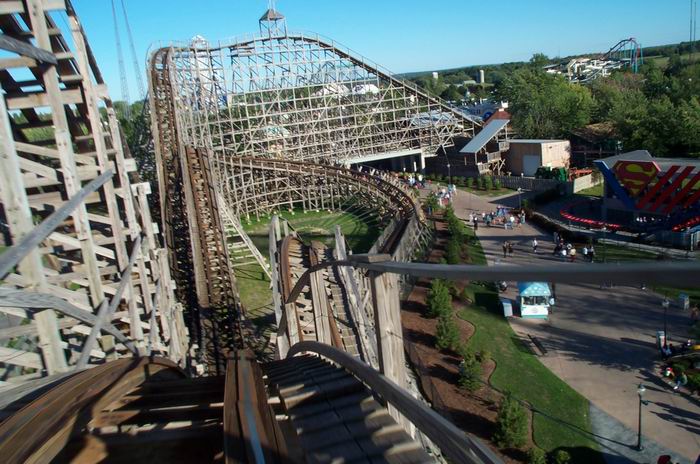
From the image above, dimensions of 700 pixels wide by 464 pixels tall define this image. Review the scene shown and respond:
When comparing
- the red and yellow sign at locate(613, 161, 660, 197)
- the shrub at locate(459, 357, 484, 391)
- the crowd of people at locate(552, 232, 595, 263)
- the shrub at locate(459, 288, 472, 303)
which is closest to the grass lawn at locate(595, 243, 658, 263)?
the crowd of people at locate(552, 232, 595, 263)

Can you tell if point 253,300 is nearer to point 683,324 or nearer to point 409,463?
point 683,324

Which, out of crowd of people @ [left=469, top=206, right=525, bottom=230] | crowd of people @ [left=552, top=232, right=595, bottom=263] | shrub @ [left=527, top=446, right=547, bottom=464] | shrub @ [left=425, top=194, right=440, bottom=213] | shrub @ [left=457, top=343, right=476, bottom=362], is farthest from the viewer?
shrub @ [left=425, top=194, right=440, bottom=213]

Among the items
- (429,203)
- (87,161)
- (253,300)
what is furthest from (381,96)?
(87,161)

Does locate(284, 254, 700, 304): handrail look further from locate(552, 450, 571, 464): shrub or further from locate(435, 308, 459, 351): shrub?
locate(435, 308, 459, 351): shrub

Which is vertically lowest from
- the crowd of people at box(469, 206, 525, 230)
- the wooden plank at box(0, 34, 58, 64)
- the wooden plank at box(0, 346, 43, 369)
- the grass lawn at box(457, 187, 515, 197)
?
the crowd of people at box(469, 206, 525, 230)

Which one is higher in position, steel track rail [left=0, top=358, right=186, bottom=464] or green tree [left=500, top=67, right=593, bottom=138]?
green tree [left=500, top=67, right=593, bottom=138]

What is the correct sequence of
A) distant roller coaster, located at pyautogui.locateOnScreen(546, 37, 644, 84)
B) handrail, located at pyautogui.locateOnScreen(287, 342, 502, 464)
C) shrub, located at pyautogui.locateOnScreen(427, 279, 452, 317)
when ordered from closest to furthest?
handrail, located at pyautogui.locateOnScreen(287, 342, 502, 464), shrub, located at pyautogui.locateOnScreen(427, 279, 452, 317), distant roller coaster, located at pyautogui.locateOnScreen(546, 37, 644, 84)
